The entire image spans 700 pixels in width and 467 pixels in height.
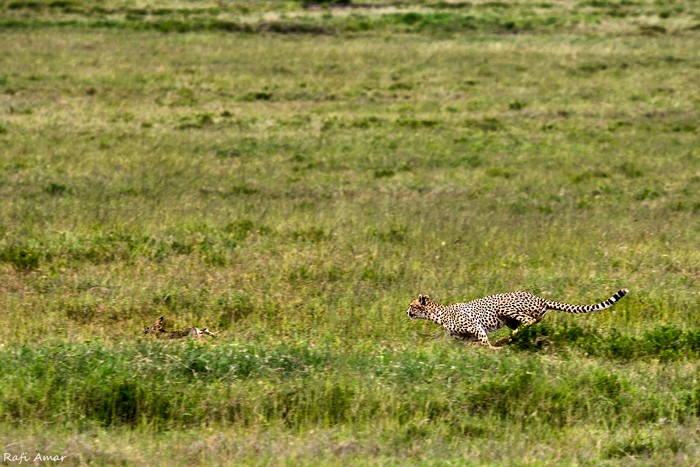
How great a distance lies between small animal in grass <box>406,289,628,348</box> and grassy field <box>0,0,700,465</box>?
0.16 meters

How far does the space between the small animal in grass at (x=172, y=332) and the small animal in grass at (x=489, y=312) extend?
1.70m

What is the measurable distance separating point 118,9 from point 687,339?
128 ft

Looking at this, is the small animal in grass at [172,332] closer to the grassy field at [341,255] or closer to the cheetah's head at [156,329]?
the cheetah's head at [156,329]

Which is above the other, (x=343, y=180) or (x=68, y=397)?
(x=68, y=397)

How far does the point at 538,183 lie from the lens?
16891mm

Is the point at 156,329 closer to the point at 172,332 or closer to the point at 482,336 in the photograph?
the point at 172,332

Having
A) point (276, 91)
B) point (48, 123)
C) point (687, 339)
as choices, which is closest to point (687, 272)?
point (687, 339)

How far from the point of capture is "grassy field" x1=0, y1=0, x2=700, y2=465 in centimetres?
658

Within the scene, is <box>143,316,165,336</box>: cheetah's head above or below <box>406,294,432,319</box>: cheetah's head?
below

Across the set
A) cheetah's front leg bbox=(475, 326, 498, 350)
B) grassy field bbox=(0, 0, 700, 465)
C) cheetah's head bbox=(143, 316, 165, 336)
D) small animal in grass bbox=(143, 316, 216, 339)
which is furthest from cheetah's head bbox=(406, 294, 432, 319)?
cheetah's head bbox=(143, 316, 165, 336)

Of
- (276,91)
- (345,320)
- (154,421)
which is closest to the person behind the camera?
(154,421)

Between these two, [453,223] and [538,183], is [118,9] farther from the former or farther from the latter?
[453,223]

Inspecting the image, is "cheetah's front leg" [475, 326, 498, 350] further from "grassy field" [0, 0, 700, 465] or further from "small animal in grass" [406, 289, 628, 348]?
"grassy field" [0, 0, 700, 465]

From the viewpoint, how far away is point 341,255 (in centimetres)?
1130
